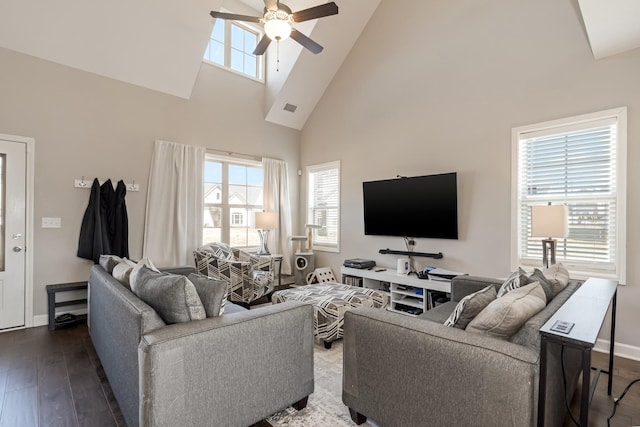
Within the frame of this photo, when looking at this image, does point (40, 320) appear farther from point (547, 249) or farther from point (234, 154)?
point (547, 249)

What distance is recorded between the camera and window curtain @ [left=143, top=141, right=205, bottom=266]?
4.35 metres

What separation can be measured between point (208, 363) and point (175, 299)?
0.36 m

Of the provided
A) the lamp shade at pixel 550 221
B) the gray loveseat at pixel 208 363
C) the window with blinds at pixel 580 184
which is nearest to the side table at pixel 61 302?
the gray loveseat at pixel 208 363

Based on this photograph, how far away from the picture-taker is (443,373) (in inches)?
56.7

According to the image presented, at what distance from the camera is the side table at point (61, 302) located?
3.46 m

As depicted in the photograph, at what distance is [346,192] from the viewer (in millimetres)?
5211

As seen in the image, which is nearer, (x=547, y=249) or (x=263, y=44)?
(x=547, y=249)

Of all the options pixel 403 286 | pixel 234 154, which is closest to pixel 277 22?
pixel 234 154

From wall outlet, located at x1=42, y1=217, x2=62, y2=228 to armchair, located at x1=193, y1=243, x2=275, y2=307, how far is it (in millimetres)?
1554

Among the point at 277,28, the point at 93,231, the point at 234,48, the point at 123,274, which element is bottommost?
the point at 123,274

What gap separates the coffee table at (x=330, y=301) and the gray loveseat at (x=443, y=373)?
104 centimetres

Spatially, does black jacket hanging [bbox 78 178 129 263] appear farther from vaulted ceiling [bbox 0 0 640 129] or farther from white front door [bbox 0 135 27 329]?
vaulted ceiling [bbox 0 0 640 129]

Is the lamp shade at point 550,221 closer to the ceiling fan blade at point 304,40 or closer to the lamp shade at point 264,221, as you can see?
the ceiling fan blade at point 304,40

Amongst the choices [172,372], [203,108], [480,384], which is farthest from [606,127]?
[203,108]
